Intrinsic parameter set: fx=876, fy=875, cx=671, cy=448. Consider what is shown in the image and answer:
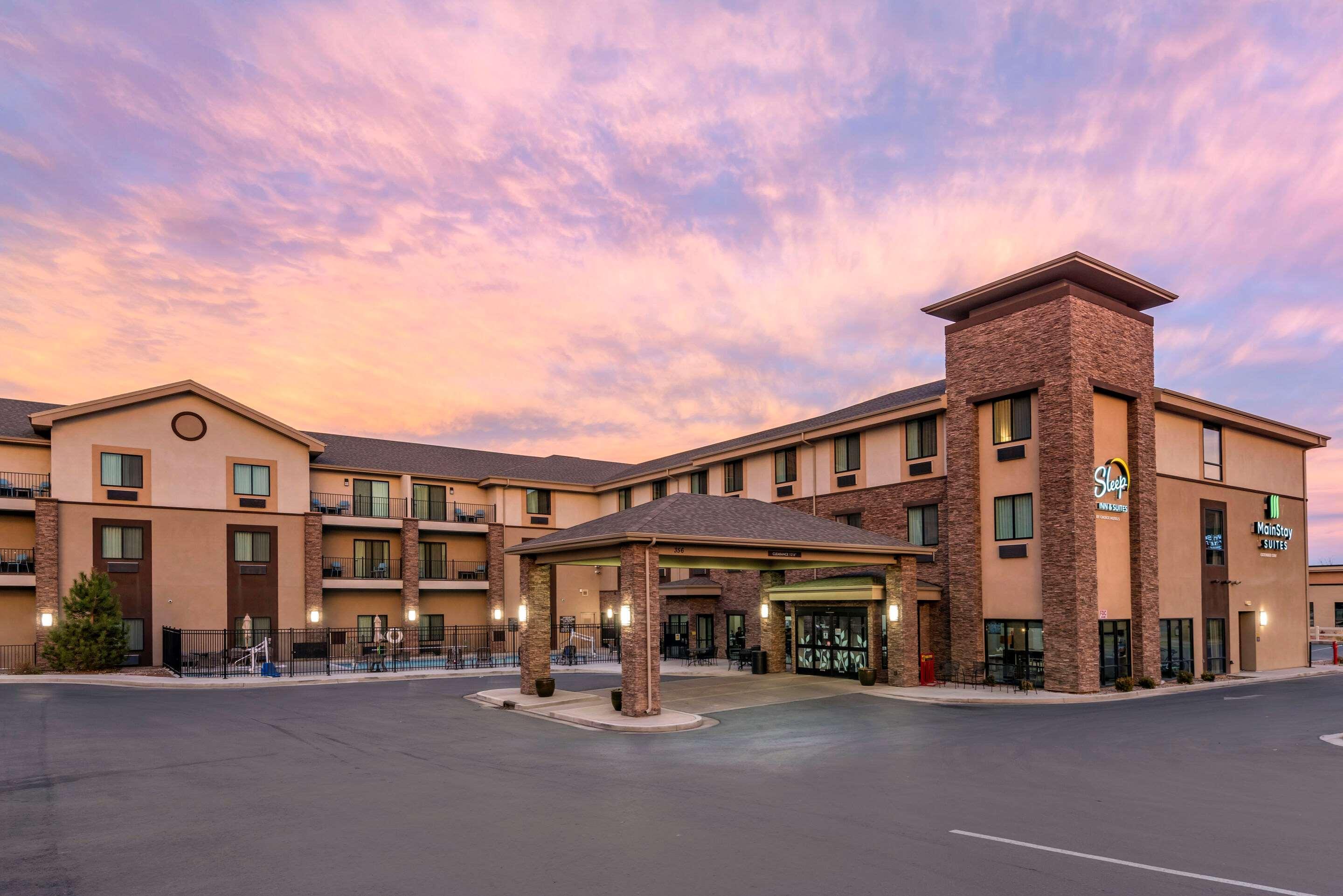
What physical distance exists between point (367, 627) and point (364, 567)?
3.15 m

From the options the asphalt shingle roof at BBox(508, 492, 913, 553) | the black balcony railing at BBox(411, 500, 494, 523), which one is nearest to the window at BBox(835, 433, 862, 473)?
the asphalt shingle roof at BBox(508, 492, 913, 553)

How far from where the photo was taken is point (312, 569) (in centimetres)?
4269

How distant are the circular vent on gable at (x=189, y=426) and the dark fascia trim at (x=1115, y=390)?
37.5 metres

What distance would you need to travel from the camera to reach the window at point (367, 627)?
45000 mm

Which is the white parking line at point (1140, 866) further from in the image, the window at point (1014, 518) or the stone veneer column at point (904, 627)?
the window at point (1014, 518)

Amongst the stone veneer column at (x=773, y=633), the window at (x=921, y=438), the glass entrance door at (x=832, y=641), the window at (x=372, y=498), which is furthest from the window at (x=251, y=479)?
the window at (x=921, y=438)

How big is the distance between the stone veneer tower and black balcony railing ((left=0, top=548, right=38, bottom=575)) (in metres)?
37.2

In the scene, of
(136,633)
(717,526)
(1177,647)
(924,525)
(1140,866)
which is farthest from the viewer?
(136,633)

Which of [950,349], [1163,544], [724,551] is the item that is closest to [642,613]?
[724,551]

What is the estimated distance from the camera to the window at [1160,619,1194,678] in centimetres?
3070

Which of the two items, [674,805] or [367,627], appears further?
[367,627]

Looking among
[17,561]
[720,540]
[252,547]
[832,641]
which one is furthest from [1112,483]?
[17,561]

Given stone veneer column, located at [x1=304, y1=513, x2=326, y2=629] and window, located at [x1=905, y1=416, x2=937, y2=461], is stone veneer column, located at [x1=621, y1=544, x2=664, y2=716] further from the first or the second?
stone veneer column, located at [x1=304, y1=513, x2=326, y2=629]

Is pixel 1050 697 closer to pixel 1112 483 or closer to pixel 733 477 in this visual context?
pixel 1112 483
